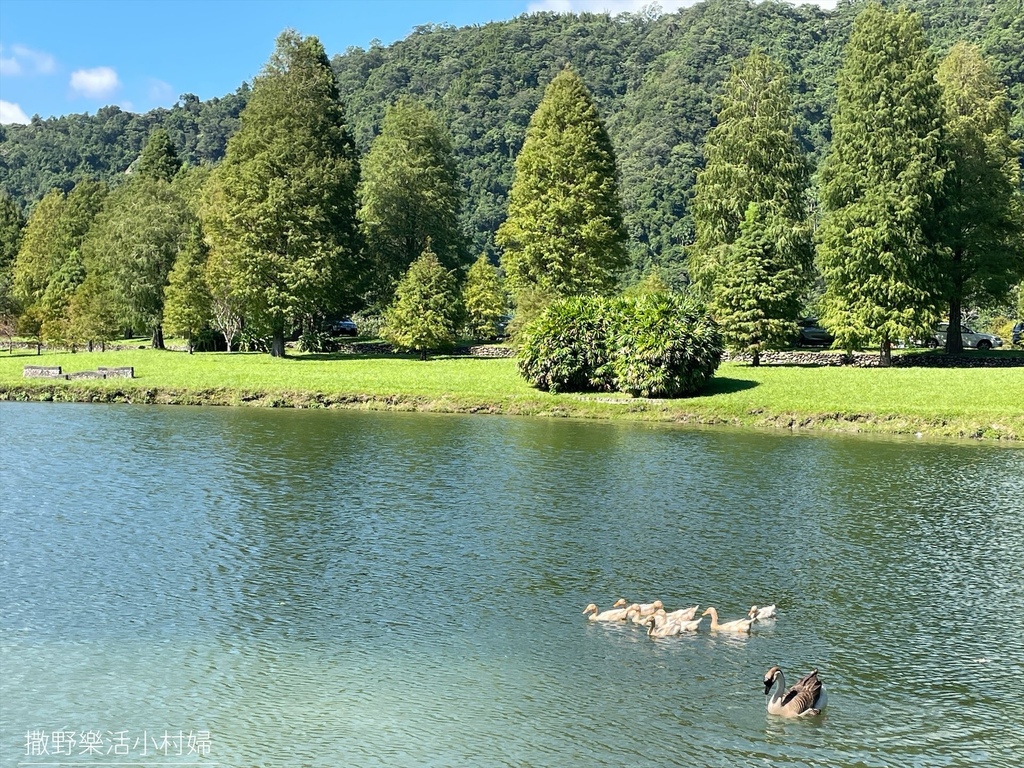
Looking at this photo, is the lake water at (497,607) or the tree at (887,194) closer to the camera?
the lake water at (497,607)

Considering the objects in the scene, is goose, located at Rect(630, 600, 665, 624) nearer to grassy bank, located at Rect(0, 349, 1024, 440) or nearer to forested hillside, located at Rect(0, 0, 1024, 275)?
grassy bank, located at Rect(0, 349, 1024, 440)

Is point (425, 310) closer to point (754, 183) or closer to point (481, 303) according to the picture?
point (481, 303)

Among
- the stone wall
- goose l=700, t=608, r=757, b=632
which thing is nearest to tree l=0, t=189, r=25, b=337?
the stone wall

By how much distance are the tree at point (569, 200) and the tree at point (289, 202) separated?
1252 cm

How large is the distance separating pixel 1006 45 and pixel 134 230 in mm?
102380

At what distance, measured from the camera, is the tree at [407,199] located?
243ft

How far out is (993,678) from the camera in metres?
14.1

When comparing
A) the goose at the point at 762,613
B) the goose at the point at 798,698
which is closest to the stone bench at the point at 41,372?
the goose at the point at 762,613

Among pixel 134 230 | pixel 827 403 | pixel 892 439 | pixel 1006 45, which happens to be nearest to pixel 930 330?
pixel 827 403

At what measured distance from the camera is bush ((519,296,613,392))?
47812 millimetres

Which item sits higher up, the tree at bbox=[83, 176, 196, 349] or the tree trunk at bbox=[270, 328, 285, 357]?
the tree at bbox=[83, 176, 196, 349]

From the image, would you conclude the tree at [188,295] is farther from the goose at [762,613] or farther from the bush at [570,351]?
the goose at [762,613]

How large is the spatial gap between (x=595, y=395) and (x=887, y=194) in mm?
20773

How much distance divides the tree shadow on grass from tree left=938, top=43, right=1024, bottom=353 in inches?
630
